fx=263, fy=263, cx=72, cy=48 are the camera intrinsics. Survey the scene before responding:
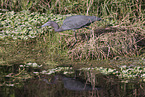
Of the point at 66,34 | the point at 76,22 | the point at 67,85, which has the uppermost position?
the point at 76,22

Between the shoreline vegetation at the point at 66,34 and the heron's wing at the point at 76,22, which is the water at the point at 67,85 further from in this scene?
the heron's wing at the point at 76,22

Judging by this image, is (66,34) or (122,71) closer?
(122,71)

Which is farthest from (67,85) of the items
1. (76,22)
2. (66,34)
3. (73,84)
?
(66,34)

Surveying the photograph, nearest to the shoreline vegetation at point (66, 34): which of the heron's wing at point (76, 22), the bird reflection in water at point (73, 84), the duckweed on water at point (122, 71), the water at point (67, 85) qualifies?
the heron's wing at point (76, 22)

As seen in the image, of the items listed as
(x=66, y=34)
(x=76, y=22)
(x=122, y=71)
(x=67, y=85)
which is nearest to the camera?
(x=67, y=85)

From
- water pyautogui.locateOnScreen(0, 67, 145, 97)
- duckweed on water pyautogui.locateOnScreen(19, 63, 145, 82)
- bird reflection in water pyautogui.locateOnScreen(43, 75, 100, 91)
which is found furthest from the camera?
duckweed on water pyautogui.locateOnScreen(19, 63, 145, 82)

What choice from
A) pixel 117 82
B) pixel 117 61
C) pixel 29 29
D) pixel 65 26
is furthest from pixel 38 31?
pixel 117 82

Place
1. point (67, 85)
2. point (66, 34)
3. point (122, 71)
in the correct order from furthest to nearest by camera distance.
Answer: point (66, 34)
point (122, 71)
point (67, 85)

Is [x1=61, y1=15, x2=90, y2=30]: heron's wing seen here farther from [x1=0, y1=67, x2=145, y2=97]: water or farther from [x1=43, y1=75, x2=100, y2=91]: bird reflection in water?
[x1=43, y1=75, x2=100, y2=91]: bird reflection in water

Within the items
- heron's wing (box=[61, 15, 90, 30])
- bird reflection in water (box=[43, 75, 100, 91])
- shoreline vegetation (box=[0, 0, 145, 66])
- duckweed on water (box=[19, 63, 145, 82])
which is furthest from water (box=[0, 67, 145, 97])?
heron's wing (box=[61, 15, 90, 30])

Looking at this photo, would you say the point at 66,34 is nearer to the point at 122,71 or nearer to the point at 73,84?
the point at 122,71

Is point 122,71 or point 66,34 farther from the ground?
point 66,34

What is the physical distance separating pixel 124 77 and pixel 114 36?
247 cm

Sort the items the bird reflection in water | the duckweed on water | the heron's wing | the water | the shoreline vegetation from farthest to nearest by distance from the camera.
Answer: the heron's wing → the shoreline vegetation → the duckweed on water → the bird reflection in water → the water
